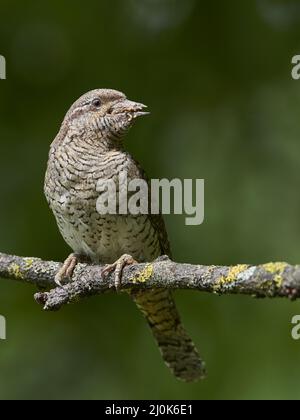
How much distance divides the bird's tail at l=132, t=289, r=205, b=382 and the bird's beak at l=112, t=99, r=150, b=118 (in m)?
1.05

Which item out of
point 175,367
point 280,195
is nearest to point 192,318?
point 175,367

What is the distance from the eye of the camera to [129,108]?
4242 millimetres

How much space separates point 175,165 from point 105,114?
1129mm

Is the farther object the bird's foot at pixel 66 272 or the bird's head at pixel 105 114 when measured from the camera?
the bird's head at pixel 105 114

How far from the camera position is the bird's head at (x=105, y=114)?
Answer: 4254 mm

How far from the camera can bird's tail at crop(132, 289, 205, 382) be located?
4691 millimetres

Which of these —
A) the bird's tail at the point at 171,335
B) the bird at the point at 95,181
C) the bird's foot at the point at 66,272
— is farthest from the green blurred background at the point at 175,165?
the bird's foot at the point at 66,272

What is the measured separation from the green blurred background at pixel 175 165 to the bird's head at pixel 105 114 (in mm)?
828

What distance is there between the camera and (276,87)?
566cm

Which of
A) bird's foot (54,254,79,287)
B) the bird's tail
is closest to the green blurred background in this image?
the bird's tail

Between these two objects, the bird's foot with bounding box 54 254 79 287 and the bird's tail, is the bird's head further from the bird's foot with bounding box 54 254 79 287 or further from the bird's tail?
the bird's tail

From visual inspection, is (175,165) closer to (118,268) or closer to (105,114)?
(105,114)

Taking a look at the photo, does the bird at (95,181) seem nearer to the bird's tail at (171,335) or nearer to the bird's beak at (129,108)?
the bird's beak at (129,108)

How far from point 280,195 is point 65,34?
5.99ft
